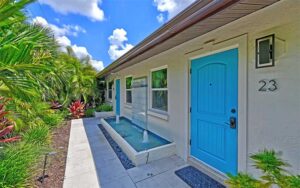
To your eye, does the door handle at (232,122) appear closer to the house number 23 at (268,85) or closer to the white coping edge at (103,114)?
the house number 23 at (268,85)

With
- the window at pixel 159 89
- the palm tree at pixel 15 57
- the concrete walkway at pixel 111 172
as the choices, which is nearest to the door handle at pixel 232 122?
the concrete walkway at pixel 111 172

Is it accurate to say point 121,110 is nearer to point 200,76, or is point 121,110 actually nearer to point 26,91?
point 200,76

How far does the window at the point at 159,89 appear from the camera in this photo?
5.89 metres

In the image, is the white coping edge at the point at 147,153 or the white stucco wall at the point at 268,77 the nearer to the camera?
the white stucco wall at the point at 268,77

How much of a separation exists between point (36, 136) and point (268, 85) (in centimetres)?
604

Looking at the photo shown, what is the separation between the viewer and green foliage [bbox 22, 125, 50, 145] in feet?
16.9

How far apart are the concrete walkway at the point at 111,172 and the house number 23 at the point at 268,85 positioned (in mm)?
2232

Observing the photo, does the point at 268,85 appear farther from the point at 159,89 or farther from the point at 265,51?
the point at 159,89

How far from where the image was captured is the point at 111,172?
157 inches

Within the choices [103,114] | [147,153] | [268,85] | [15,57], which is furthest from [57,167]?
[103,114]

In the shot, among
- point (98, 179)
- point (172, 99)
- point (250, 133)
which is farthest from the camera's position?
point (172, 99)

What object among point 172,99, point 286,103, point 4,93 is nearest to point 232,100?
point 286,103

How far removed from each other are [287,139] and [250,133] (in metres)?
0.57

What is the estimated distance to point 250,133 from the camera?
2.95 m
